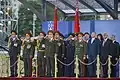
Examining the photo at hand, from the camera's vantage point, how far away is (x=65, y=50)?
12.5 metres

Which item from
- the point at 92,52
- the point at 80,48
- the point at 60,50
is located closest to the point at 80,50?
the point at 80,48

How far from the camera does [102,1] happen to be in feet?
70.0

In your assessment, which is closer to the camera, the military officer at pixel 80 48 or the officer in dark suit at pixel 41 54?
the military officer at pixel 80 48

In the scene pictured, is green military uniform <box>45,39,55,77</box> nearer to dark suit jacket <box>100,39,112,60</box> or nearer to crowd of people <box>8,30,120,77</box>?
crowd of people <box>8,30,120,77</box>

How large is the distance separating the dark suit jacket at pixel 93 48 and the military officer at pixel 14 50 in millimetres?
2343

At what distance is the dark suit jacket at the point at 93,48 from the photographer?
39.8ft

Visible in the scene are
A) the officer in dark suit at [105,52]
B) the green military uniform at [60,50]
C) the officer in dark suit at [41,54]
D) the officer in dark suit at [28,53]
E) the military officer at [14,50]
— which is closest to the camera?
the officer in dark suit at [105,52]

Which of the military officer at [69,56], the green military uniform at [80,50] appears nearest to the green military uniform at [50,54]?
the military officer at [69,56]

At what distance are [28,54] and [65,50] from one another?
122 centimetres

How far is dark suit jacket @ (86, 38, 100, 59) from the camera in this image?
1212cm

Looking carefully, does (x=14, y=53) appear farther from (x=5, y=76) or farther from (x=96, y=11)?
(x=96, y=11)

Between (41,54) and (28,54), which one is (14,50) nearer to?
(28,54)

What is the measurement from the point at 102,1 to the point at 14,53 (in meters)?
9.50

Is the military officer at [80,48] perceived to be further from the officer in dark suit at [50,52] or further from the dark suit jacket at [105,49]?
the officer in dark suit at [50,52]
